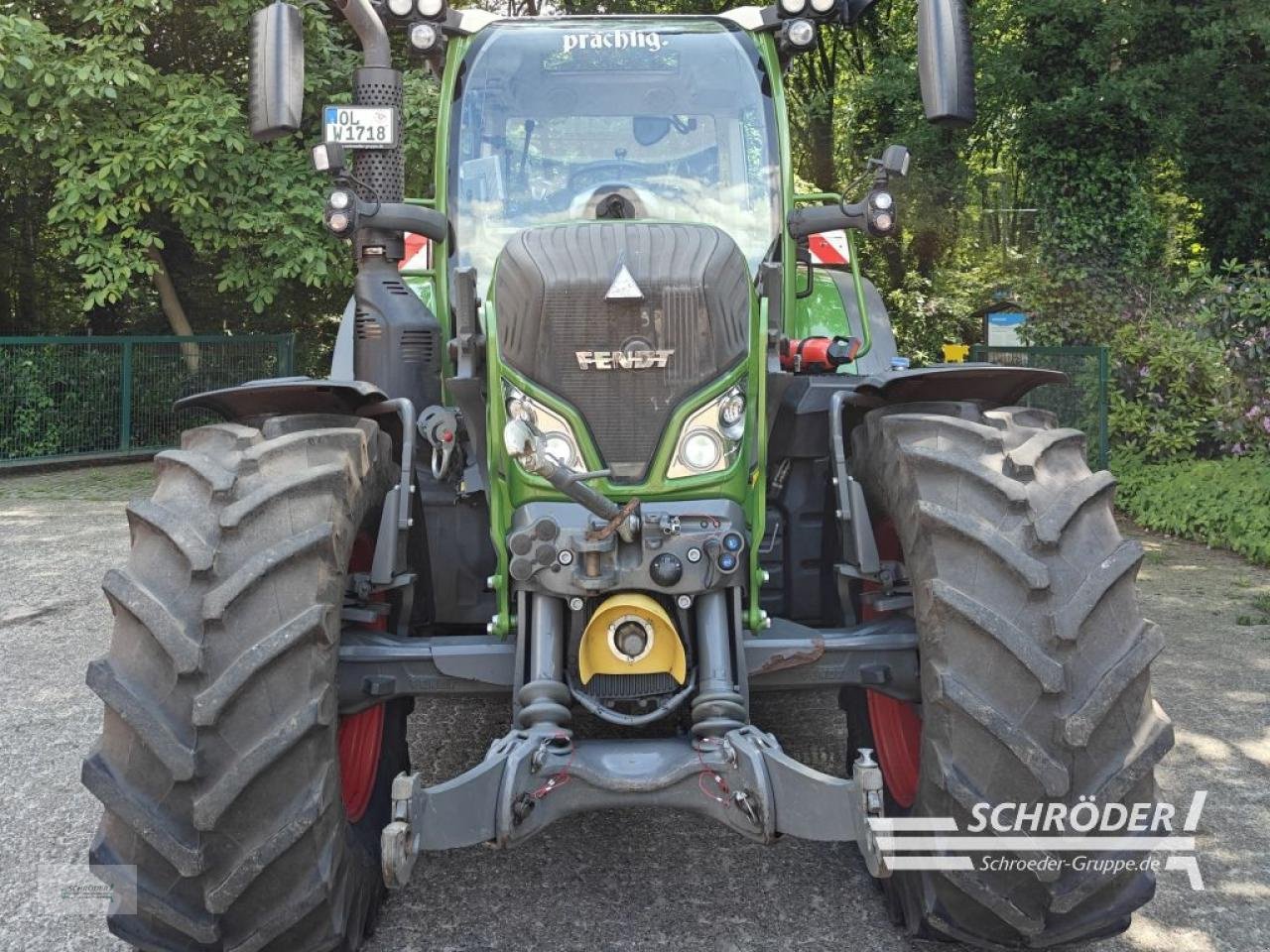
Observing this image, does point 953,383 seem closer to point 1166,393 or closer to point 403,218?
point 403,218

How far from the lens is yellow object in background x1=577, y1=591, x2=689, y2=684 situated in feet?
9.93

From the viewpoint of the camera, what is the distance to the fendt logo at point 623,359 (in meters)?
3.15

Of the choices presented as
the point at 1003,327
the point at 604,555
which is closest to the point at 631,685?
the point at 604,555

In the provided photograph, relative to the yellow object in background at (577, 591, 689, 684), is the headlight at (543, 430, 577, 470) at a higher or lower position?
higher

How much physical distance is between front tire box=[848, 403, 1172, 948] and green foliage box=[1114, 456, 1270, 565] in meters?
6.30

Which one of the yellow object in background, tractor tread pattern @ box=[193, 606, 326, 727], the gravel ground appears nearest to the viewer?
tractor tread pattern @ box=[193, 606, 326, 727]

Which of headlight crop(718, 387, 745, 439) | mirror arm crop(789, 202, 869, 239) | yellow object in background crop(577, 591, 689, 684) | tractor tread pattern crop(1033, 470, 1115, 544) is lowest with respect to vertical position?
yellow object in background crop(577, 591, 689, 684)

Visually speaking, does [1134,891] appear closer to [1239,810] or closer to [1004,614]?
[1004,614]

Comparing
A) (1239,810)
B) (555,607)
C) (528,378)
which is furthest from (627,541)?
(1239,810)

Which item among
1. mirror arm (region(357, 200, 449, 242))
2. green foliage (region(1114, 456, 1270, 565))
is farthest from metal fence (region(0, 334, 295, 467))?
mirror arm (region(357, 200, 449, 242))

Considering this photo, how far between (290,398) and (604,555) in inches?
47.0

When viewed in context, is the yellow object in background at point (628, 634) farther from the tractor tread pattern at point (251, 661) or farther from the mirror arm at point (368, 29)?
the mirror arm at point (368, 29)

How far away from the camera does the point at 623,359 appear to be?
315cm

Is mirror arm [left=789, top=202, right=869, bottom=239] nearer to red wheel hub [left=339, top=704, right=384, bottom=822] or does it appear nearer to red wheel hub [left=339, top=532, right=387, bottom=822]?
red wheel hub [left=339, top=532, right=387, bottom=822]
